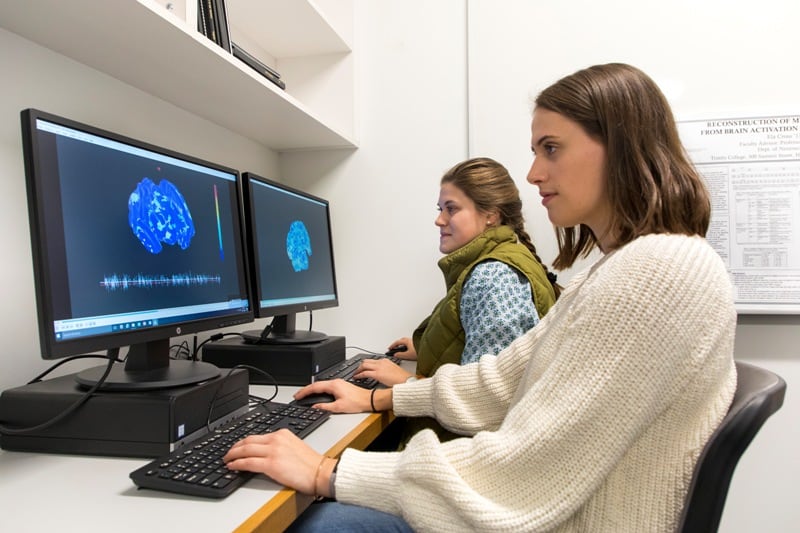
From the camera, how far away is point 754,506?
1.68 metres

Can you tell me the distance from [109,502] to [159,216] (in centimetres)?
49

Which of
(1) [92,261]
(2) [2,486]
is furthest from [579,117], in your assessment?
(2) [2,486]

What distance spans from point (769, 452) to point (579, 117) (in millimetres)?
1452

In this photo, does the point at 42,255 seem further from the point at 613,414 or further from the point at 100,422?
the point at 613,414

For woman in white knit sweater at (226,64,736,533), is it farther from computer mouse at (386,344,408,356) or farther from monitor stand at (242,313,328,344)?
computer mouse at (386,344,408,356)

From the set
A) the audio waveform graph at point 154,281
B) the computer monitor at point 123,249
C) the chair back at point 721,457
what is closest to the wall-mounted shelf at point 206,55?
the computer monitor at point 123,249

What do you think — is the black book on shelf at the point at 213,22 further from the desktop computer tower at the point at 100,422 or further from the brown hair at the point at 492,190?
the desktop computer tower at the point at 100,422

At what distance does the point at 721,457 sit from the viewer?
0.58 metres

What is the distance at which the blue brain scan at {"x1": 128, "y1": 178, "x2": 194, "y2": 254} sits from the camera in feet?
2.94

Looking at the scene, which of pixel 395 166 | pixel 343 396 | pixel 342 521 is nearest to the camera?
pixel 342 521

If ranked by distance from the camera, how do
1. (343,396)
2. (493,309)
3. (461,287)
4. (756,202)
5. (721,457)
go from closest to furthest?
(721,457), (343,396), (493,309), (461,287), (756,202)

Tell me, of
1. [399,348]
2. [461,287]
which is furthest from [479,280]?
Result: [399,348]

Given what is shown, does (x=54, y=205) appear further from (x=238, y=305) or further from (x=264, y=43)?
(x=264, y=43)

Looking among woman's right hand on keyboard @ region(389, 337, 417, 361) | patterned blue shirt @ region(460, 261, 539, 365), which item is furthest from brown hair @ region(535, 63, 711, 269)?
woman's right hand on keyboard @ region(389, 337, 417, 361)
